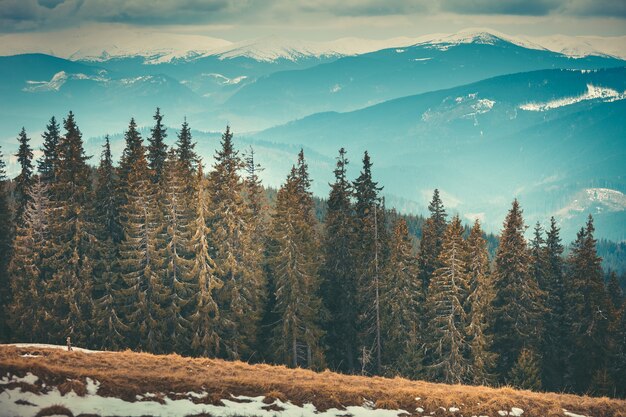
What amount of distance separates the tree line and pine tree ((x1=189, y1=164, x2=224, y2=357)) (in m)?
0.12

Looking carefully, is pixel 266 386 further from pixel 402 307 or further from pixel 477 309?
pixel 477 309

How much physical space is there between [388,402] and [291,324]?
65.7 ft

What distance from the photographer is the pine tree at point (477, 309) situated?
42.5 meters

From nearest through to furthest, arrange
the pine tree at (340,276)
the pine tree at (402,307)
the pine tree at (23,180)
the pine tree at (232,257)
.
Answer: the pine tree at (232,257) < the pine tree at (402,307) < the pine tree at (340,276) < the pine tree at (23,180)

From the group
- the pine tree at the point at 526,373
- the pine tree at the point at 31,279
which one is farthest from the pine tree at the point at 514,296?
the pine tree at the point at 31,279

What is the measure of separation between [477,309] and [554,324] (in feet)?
39.4

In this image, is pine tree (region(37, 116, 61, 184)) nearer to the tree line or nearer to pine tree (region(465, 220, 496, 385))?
the tree line

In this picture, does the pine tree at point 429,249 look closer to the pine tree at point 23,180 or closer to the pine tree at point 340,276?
the pine tree at point 340,276

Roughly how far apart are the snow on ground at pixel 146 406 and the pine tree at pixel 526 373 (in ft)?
72.2

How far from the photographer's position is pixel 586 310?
4878 cm

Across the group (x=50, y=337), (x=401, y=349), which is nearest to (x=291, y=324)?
(x=401, y=349)

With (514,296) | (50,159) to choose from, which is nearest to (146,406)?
(50,159)

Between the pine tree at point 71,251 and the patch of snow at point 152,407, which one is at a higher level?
the pine tree at point 71,251

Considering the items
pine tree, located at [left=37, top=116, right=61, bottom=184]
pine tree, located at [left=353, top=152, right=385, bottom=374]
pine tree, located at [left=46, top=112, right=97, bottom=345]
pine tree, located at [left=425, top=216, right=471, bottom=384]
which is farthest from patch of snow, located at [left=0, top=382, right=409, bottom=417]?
pine tree, located at [left=37, top=116, right=61, bottom=184]
